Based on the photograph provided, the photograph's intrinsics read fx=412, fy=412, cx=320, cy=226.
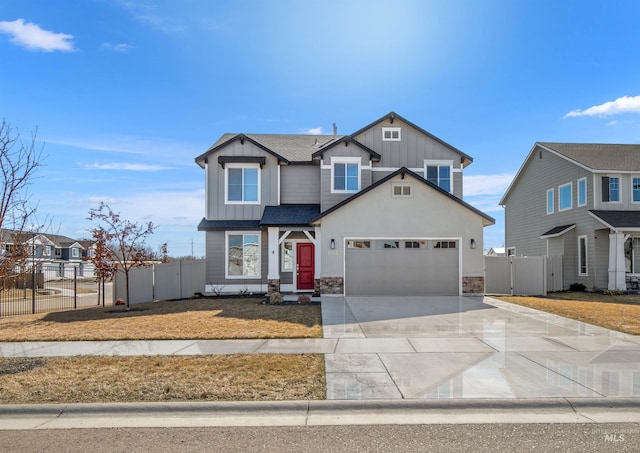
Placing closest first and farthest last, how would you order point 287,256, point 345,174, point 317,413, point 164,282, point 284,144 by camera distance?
point 317,413, point 164,282, point 287,256, point 345,174, point 284,144

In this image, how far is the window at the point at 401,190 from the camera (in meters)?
16.7

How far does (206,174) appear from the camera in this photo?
18844 mm

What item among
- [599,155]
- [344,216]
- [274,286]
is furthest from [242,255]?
[599,155]

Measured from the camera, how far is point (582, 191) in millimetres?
21875

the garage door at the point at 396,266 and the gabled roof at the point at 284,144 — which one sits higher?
the gabled roof at the point at 284,144

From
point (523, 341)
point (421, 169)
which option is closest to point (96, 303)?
point (421, 169)

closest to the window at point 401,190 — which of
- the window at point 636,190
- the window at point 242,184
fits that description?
the window at point 242,184

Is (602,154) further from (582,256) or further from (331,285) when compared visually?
(331,285)

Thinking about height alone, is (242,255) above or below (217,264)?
above

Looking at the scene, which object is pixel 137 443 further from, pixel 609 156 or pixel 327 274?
pixel 609 156

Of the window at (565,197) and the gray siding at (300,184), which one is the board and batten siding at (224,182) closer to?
the gray siding at (300,184)

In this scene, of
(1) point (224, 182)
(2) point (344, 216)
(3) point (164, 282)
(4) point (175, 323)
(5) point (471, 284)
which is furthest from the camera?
(1) point (224, 182)

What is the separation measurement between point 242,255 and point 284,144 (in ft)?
21.0

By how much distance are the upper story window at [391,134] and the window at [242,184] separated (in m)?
6.21
